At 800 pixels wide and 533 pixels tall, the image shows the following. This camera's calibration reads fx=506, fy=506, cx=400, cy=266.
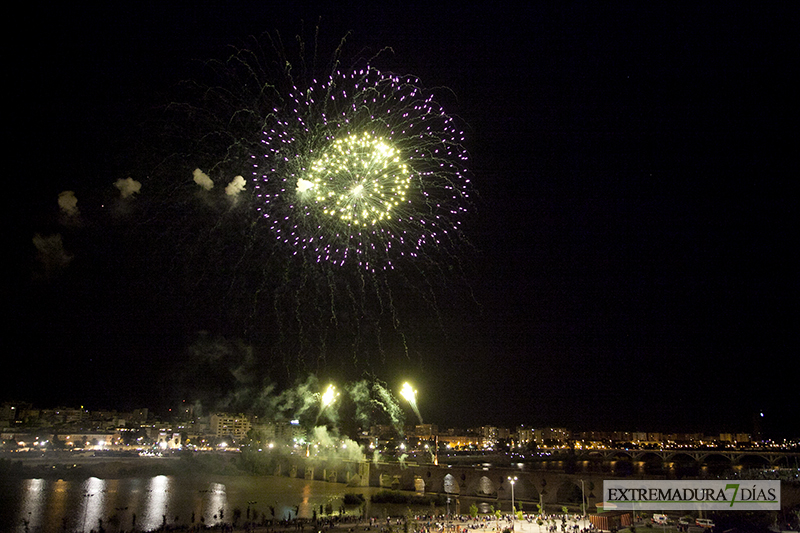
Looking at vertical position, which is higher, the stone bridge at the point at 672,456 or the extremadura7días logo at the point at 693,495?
the extremadura7días logo at the point at 693,495

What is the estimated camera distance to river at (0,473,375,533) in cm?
3086

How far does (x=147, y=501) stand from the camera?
39719 millimetres

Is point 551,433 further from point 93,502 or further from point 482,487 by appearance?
point 93,502

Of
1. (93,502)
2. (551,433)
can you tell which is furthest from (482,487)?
(551,433)

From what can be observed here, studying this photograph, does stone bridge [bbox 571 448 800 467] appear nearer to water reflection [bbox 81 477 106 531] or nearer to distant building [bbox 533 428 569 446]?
distant building [bbox 533 428 569 446]

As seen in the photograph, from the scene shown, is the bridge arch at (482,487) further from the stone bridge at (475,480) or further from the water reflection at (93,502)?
the water reflection at (93,502)

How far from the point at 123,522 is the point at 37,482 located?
22652 mm

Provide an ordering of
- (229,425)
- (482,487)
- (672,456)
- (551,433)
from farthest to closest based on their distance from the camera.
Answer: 1. (551,433)
2. (229,425)
3. (672,456)
4. (482,487)

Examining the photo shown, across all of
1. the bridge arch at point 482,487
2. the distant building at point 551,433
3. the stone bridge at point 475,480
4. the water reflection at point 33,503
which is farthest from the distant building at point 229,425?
the distant building at point 551,433

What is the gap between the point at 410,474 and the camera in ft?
163

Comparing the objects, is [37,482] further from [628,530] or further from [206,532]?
[628,530]

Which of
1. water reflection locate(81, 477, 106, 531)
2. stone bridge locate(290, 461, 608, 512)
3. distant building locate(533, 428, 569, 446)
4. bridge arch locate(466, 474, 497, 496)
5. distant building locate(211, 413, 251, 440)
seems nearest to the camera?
water reflection locate(81, 477, 106, 531)

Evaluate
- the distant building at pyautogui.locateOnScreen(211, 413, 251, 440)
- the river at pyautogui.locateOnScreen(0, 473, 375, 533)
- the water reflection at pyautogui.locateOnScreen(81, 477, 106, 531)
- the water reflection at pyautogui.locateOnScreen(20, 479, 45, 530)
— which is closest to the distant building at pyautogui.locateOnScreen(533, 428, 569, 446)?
the distant building at pyautogui.locateOnScreen(211, 413, 251, 440)

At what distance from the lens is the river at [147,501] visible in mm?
30859
